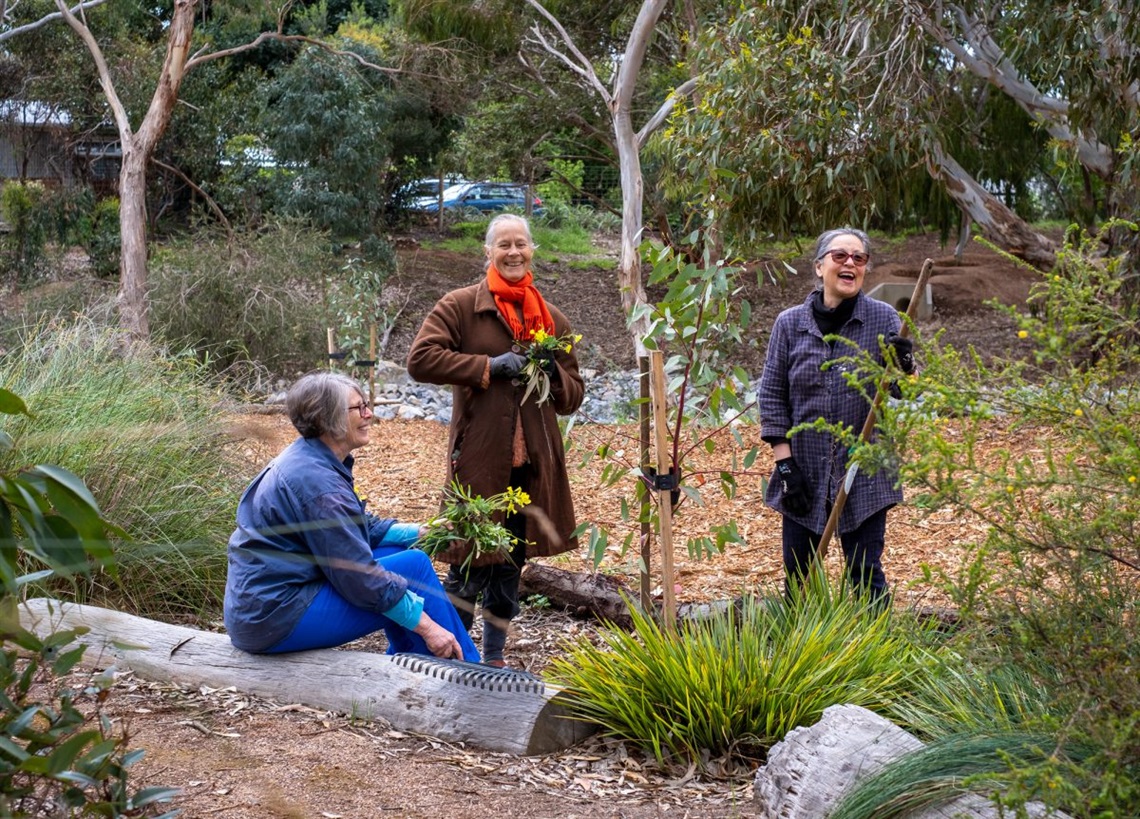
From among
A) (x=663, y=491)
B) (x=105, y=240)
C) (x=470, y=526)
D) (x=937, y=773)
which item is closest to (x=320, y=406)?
(x=470, y=526)

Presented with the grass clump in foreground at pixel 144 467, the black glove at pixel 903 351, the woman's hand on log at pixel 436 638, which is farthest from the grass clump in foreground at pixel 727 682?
the grass clump in foreground at pixel 144 467

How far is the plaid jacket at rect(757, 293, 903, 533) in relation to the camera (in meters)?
4.29

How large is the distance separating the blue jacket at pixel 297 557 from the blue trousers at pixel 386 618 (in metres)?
0.04

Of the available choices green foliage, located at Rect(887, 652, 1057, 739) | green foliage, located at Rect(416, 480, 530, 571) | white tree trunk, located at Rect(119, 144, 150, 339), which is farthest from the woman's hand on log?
white tree trunk, located at Rect(119, 144, 150, 339)

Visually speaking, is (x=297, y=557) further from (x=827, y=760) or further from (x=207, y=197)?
(x=207, y=197)

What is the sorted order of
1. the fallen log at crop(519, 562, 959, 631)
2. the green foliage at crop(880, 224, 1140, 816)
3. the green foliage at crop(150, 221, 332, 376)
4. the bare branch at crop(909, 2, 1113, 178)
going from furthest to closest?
the green foliage at crop(150, 221, 332, 376) < the bare branch at crop(909, 2, 1113, 178) < the fallen log at crop(519, 562, 959, 631) < the green foliage at crop(880, 224, 1140, 816)

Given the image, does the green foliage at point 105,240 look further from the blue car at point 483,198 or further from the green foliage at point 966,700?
the green foliage at point 966,700

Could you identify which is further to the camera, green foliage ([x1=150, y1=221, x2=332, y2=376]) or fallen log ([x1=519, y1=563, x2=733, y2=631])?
green foliage ([x1=150, y1=221, x2=332, y2=376])

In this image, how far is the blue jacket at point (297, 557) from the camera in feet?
12.7

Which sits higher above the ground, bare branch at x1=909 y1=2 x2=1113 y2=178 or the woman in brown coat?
bare branch at x1=909 y1=2 x2=1113 y2=178

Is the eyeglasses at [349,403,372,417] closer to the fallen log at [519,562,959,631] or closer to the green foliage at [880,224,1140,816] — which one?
the fallen log at [519,562,959,631]

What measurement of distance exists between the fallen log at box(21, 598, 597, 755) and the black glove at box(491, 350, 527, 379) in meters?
1.03

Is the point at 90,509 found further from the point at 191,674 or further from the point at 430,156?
→ the point at 430,156

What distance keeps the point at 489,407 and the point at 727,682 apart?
1.36 m
